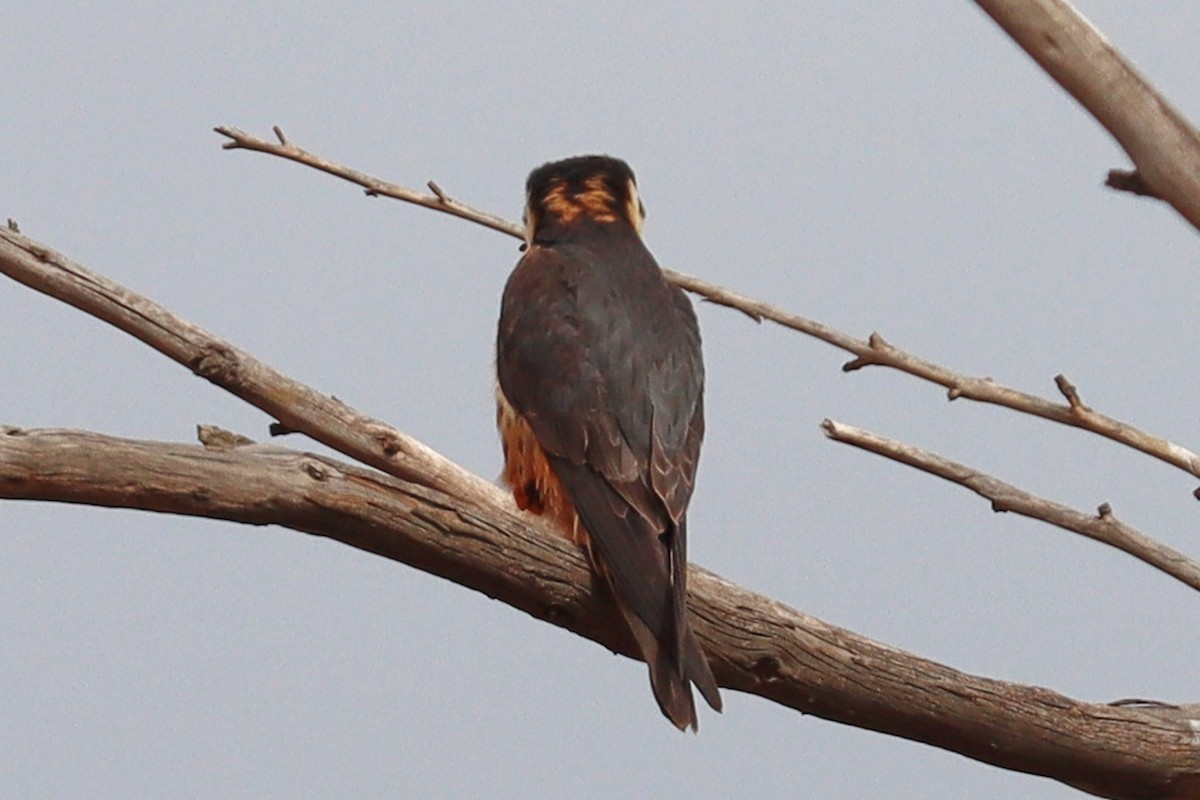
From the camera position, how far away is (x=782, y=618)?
111 inches

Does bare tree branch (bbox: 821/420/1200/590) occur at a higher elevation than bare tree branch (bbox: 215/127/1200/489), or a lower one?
lower

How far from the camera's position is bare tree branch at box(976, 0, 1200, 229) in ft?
6.43

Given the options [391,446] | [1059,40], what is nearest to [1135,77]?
[1059,40]

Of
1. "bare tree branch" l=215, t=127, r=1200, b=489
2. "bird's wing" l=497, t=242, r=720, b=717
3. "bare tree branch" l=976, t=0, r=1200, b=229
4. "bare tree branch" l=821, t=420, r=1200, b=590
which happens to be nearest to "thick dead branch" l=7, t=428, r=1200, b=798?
"bird's wing" l=497, t=242, r=720, b=717

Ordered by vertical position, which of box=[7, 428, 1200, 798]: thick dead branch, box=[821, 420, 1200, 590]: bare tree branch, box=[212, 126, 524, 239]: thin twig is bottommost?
box=[7, 428, 1200, 798]: thick dead branch

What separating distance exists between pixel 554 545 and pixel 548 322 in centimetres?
58

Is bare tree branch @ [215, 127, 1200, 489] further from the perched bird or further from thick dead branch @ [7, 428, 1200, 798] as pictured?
thick dead branch @ [7, 428, 1200, 798]

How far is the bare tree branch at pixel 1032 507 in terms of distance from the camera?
3.03 m

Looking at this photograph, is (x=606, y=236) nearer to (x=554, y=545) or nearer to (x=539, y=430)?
(x=539, y=430)

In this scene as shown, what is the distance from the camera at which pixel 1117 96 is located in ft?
6.48

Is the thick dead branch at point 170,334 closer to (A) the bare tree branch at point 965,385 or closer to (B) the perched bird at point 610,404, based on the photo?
(B) the perched bird at point 610,404

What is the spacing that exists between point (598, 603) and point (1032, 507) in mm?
790

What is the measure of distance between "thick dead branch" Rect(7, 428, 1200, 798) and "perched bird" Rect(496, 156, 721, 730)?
0.10 m

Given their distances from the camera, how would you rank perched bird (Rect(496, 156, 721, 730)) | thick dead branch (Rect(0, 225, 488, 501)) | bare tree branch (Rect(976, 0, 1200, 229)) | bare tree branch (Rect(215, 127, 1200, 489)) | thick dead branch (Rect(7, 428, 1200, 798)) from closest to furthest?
bare tree branch (Rect(976, 0, 1200, 229))
thick dead branch (Rect(7, 428, 1200, 798))
perched bird (Rect(496, 156, 721, 730))
bare tree branch (Rect(215, 127, 1200, 489))
thick dead branch (Rect(0, 225, 488, 501))
